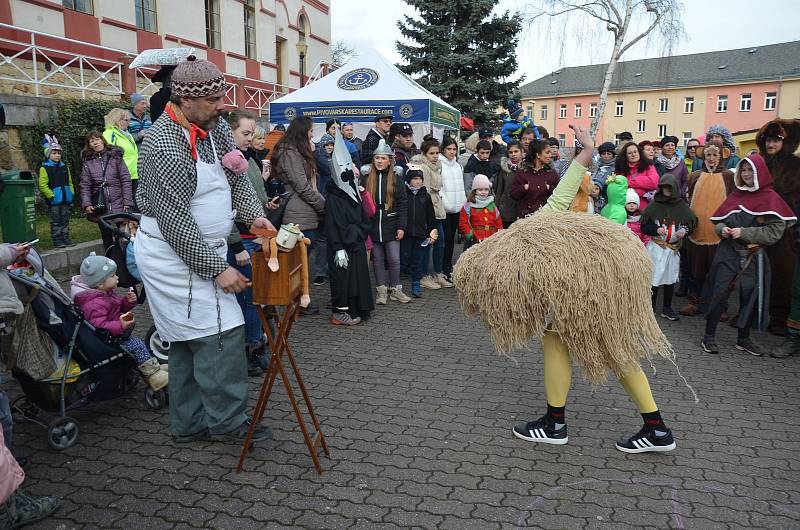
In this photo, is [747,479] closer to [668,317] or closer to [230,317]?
[230,317]

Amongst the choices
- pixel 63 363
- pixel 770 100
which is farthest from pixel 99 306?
pixel 770 100

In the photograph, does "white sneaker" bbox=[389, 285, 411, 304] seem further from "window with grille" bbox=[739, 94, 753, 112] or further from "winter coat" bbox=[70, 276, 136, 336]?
"window with grille" bbox=[739, 94, 753, 112]

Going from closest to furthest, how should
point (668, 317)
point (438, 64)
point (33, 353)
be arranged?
point (33, 353), point (668, 317), point (438, 64)

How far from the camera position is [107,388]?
13.2ft

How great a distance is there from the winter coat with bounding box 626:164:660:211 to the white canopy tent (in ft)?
21.2

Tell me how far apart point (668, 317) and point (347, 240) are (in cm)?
382

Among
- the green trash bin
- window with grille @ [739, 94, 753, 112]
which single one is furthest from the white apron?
window with grille @ [739, 94, 753, 112]

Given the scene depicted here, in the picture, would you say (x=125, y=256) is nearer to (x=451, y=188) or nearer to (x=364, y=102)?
(x=451, y=188)

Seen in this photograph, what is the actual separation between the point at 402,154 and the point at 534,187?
2.44 m

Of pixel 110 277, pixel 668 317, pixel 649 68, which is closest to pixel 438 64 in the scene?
pixel 668 317

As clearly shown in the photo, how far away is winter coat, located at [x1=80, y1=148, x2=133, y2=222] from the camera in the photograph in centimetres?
830

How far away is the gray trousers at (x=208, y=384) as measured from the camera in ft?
11.2

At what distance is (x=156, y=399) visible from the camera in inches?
169

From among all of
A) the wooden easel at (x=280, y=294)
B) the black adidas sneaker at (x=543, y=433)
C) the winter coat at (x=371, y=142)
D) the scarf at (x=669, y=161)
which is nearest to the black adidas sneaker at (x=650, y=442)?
the black adidas sneaker at (x=543, y=433)
